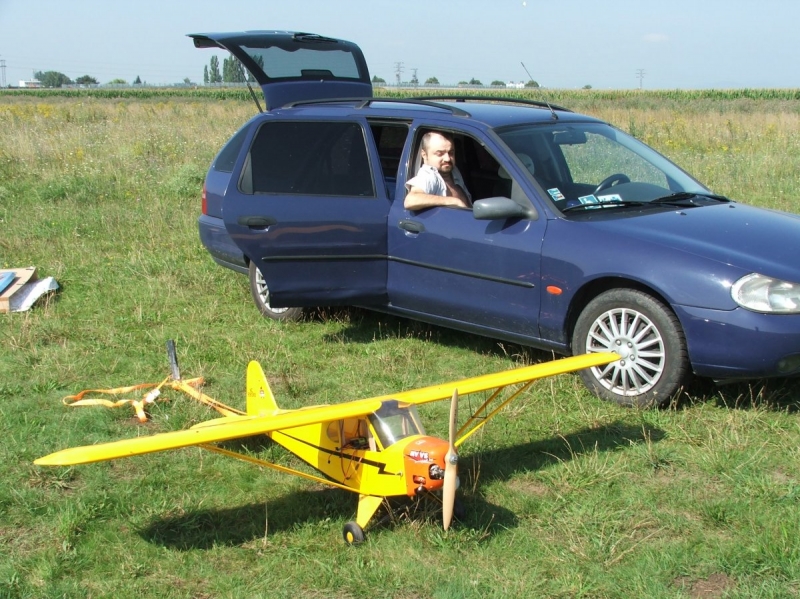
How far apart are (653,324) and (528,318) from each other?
84 cm

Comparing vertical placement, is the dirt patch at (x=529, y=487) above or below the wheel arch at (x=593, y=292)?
below

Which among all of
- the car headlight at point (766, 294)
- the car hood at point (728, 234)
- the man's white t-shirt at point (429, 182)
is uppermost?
the man's white t-shirt at point (429, 182)

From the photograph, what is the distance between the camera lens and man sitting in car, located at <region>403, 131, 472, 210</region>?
5.80 meters

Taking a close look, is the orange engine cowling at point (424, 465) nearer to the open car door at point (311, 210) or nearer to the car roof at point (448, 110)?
the open car door at point (311, 210)

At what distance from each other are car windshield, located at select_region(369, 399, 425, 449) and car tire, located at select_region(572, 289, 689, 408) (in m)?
1.72

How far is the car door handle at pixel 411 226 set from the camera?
5.80 meters

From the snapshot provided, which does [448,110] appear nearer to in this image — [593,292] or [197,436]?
[593,292]

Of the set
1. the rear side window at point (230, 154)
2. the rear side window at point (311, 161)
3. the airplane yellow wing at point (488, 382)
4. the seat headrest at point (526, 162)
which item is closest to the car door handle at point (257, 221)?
the rear side window at point (311, 161)

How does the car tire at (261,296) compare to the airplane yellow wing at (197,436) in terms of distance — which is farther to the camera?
the car tire at (261,296)

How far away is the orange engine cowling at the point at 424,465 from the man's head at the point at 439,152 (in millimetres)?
2882

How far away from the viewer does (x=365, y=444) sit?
12.6ft

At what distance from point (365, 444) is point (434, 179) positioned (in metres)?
2.56

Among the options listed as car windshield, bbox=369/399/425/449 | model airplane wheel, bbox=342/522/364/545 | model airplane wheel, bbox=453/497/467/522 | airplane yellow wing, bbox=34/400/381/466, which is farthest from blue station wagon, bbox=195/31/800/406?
model airplane wheel, bbox=342/522/364/545

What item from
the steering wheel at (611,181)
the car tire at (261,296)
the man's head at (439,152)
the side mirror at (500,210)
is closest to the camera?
the side mirror at (500,210)
